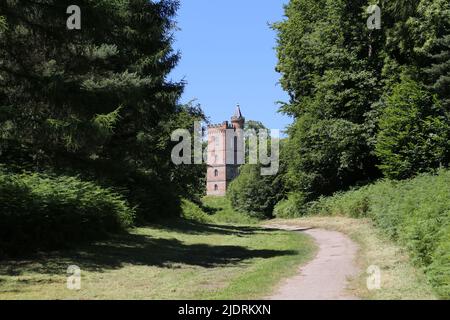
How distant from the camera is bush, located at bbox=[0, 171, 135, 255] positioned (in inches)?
541

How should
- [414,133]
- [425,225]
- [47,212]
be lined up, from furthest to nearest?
[414,133], [47,212], [425,225]

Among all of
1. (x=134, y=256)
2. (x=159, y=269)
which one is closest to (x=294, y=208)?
(x=134, y=256)

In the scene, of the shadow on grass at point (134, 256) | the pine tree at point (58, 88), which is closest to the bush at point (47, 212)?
the shadow on grass at point (134, 256)

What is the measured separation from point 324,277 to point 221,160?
9693 centimetres

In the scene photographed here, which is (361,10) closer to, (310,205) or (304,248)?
(310,205)

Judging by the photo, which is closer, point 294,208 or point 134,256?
point 134,256

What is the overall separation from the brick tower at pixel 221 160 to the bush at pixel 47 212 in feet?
288

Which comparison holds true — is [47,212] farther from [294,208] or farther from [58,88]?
[294,208]

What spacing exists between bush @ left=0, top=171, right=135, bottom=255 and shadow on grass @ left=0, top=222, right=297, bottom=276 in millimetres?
668

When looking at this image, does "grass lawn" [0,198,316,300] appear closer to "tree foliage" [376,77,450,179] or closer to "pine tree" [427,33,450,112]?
"tree foliage" [376,77,450,179]

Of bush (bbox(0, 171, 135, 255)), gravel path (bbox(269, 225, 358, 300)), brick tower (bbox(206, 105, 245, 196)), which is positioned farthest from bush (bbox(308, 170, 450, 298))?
brick tower (bbox(206, 105, 245, 196))

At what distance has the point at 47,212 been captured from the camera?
15.0 meters

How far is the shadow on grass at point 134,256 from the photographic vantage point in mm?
12333

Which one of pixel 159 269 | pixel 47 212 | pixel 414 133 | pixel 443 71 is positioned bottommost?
pixel 159 269
